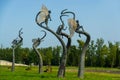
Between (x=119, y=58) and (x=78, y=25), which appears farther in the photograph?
(x=119, y=58)

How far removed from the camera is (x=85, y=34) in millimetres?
28125

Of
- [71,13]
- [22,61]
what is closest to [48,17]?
[71,13]

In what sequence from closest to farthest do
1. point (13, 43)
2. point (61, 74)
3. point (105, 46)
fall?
point (61, 74) < point (13, 43) < point (105, 46)

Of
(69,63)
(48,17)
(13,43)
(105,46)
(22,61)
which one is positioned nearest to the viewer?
(48,17)

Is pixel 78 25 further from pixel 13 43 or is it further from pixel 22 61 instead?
pixel 22 61

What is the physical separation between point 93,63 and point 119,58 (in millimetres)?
7662

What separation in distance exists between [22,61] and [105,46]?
3306 cm

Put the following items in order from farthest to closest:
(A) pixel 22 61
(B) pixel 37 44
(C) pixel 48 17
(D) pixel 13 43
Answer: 1. (A) pixel 22 61
2. (D) pixel 13 43
3. (B) pixel 37 44
4. (C) pixel 48 17

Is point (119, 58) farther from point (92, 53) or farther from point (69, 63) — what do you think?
point (69, 63)

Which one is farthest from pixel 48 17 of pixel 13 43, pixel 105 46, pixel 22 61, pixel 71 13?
pixel 22 61

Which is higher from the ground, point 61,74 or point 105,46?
point 105,46

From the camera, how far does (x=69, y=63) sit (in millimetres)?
97188

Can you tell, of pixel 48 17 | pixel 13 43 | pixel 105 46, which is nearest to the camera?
pixel 48 17

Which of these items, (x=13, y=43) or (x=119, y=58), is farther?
(x=119, y=58)
